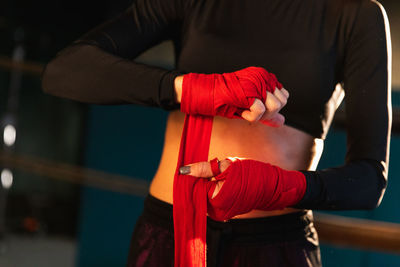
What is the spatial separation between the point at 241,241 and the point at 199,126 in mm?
177

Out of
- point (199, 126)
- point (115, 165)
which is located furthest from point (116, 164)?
point (199, 126)

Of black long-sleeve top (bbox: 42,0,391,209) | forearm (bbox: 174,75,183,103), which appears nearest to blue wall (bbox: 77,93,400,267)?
black long-sleeve top (bbox: 42,0,391,209)

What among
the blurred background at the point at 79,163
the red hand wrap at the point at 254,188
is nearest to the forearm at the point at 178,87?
the red hand wrap at the point at 254,188

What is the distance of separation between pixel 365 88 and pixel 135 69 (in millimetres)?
324

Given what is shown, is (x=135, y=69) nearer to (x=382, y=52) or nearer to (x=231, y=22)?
(x=231, y=22)

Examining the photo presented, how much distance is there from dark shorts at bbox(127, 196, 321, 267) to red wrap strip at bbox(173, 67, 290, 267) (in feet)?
0.17

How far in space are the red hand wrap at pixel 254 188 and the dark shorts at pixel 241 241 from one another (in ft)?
0.29

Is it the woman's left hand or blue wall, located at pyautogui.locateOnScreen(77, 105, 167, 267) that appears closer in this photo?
the woman's left hand

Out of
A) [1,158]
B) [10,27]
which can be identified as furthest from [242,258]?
[10,27]

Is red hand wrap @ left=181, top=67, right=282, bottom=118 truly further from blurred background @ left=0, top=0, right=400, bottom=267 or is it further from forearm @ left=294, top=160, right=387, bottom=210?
blurred background @ left=0, top=0, right=400, bottom=267

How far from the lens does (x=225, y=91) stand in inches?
24.9

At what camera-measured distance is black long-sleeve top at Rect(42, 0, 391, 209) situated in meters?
0.69

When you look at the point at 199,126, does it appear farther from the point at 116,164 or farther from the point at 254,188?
the point at 116,164

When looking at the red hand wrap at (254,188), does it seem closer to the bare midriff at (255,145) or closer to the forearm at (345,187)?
the forearm at (345,187)
